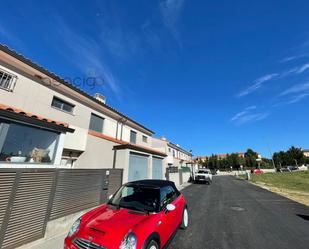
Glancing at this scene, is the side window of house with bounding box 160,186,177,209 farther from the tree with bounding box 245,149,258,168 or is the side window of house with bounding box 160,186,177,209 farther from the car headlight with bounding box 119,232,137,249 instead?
the tree with bounding box 245,149,258,168

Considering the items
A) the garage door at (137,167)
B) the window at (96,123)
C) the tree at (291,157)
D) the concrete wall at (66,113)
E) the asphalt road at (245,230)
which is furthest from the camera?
the tree at (291,157)

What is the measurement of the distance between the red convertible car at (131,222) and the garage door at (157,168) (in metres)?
9.61

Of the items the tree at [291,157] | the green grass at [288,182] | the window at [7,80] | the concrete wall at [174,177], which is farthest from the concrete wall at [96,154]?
the tree at [291,157]

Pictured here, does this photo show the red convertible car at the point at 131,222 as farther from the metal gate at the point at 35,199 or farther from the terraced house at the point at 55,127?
the terraced house at the point at 55,127

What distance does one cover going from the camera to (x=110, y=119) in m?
15.4

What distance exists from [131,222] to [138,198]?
1.14 metres

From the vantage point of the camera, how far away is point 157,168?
15.5m

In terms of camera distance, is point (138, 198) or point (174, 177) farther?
point (174, 177)

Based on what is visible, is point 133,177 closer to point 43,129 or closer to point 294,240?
point 43,129

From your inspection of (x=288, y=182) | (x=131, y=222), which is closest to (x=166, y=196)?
(x=131, y=222)

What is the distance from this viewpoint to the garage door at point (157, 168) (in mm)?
14640

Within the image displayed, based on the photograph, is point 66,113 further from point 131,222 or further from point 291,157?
point 291,157

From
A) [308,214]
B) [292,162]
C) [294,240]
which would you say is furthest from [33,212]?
[292,162]

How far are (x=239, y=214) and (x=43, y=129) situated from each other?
9108mm
